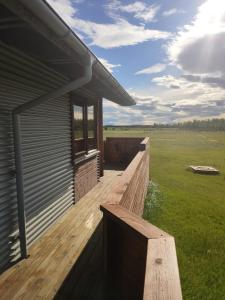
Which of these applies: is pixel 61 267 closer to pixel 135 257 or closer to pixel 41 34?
pixel 135 257

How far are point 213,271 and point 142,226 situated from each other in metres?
3.44

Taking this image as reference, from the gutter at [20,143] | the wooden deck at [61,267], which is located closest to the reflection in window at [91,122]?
the wooden deck at [61,267]

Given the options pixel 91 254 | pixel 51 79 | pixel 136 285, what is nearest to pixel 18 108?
pixel 51 79

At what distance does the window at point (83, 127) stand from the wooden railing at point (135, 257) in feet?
13.0

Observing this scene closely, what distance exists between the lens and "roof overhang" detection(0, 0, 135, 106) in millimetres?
2373

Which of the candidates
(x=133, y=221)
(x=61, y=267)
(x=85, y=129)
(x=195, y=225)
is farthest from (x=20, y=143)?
(x=195, y=225)

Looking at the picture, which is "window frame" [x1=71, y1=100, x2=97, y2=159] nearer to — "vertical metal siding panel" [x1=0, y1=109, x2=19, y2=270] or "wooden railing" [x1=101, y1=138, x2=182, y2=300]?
"vertical metal siding panel" [x1=0, y1=109, x2=19, y2=270]

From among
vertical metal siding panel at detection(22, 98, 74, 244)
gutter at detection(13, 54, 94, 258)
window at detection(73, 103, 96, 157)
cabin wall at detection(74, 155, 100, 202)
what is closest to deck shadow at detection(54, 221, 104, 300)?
gutter at detection(13, 54, 94, 258)

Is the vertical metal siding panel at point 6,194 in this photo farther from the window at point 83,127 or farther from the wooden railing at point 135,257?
the window at point 83,127

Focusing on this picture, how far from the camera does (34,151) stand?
4879 millimetres

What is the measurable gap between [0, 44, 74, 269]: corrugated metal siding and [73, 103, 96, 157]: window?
27.8 inches

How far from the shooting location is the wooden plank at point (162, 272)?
1396 mm

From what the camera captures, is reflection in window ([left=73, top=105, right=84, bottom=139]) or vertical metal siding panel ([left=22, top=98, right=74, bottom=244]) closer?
vertical metal siding panel ([left=22, top=98, right=74, bottom=244])

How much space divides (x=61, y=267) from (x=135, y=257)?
82.2 inches
